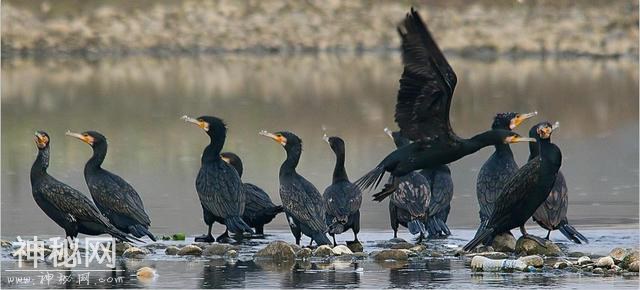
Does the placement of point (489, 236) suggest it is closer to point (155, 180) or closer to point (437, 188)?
point (437, 188)

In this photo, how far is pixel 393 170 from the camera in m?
16.5

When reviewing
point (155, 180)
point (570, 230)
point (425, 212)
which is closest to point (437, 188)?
point (425, 212)

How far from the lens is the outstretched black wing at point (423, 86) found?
49.5 ft

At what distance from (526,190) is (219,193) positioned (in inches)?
134

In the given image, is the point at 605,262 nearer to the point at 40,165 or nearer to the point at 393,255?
the point at 393,255

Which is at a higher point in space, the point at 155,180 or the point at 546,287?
the point at 155,180

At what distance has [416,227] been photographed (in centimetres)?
1734

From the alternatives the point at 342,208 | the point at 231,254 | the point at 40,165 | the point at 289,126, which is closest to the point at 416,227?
the point at 342,208

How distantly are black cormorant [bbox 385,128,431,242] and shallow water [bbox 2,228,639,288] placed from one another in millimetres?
1367

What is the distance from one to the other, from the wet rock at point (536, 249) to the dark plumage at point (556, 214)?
61 cm

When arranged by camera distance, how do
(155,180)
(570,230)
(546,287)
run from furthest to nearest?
(155,180)
(570,230)
(546,287)

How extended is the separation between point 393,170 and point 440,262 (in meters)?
1.17

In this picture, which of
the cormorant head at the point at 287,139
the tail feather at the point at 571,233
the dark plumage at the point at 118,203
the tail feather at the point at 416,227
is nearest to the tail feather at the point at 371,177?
the tail feather at the point at 416,227

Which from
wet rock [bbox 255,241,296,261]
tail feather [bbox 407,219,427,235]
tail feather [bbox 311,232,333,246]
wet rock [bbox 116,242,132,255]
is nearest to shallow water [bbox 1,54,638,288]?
wet rock [bbox 255,241,296,261]
